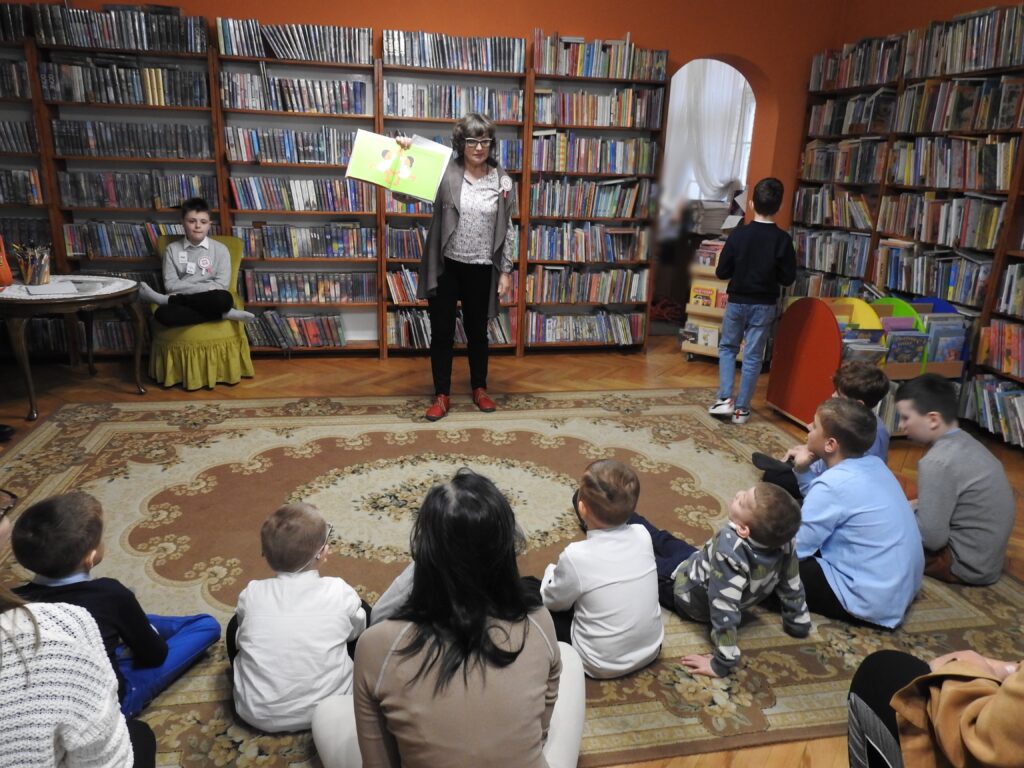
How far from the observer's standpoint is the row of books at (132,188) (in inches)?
175

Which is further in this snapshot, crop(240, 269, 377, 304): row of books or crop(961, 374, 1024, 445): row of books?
crop(240, 269, 377, 304): row of books

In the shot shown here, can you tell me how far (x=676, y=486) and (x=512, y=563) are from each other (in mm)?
2082

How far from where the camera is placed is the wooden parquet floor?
3.81 metres

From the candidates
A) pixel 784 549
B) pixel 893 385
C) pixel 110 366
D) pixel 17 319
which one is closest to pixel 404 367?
pixel 110 366

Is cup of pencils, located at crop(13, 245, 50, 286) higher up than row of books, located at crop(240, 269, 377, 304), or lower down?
higher up

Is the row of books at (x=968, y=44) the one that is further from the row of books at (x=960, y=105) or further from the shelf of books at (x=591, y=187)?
the shelf of books at (x=591, y=187)

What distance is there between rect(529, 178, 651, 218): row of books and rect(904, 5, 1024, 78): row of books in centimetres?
180

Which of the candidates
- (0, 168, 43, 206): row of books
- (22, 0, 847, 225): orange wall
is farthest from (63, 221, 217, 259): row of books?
(22, 0, 847, 225): orange wall

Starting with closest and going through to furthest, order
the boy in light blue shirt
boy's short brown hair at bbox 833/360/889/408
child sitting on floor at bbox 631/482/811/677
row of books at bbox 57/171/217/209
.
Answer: child sitting on floor at bbox 631/482/811/677, the boy in light blue shirt, boy's short brown hair at bbox 833/360/889/408, row of books at bbox 57/171/217/209

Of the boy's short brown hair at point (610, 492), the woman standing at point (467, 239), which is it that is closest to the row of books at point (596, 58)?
the woman standing at point (467, 239)

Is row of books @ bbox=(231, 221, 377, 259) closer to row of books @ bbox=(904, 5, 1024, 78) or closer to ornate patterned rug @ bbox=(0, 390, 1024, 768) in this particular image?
ornate patterned rug @ bbox=(0, 390, 1024, 768)

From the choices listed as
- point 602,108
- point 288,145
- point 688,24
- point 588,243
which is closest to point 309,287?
point 288,145

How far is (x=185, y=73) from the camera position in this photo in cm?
437

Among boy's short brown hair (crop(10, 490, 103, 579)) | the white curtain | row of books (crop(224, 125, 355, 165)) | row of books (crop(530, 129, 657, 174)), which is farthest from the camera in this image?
the white curtain
